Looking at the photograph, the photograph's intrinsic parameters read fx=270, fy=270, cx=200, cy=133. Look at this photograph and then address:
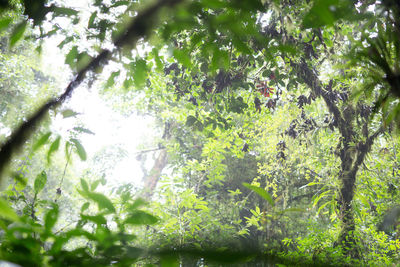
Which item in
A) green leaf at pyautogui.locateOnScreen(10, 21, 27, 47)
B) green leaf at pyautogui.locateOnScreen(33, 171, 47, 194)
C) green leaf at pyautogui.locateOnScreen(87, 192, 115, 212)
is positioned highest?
green leaf at pyautogui.locateOnScreen(10, 21, 27, 47)

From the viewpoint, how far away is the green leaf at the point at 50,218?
1.21ft

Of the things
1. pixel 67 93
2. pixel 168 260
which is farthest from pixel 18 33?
pixel 168 260

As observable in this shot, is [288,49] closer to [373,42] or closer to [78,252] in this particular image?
[373,42]

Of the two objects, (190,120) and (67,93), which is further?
(190,120)

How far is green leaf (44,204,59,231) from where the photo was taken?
0.37 metres

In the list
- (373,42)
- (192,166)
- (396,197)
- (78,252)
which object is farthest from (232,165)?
(78,252)

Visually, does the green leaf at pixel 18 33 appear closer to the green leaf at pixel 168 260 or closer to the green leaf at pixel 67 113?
the green leaf at pixel 67 113

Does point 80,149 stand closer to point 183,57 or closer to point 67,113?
point 67,113

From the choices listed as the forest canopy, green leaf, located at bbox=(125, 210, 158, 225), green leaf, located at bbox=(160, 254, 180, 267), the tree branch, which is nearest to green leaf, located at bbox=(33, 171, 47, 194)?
the forest canopy

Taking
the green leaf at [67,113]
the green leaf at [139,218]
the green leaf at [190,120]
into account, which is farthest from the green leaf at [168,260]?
the green leaf at [190,120]

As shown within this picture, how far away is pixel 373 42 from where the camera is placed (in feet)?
2.40

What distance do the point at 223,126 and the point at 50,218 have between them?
2122 mm

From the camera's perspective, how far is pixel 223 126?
2.45m

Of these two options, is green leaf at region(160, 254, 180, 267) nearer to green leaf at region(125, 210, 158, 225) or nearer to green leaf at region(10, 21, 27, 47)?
green leaf at region(125, 210, 158, 225)
